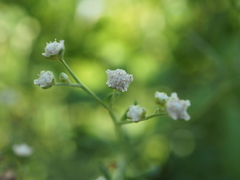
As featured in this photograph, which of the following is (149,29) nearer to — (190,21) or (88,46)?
(190,21)

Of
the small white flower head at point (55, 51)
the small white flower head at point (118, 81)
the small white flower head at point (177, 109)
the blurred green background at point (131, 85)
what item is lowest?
the small white flower head at point (177, 109)

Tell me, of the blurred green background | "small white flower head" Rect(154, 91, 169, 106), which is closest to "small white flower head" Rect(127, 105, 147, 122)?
"small white flower head" Rect(154, 91, 169, 106)

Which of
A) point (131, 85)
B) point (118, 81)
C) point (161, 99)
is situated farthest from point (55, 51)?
point (131, 85)

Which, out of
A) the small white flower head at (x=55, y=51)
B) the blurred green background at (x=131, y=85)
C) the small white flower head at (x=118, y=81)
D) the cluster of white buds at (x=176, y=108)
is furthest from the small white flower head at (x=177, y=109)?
the blurred green background at (x=131, y=85)

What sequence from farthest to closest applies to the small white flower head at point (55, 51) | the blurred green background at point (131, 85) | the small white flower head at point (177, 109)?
the blurred green background at point (131, 85) → the small white flower head at point (55, 51) → the small white flower head at point (177, 109)

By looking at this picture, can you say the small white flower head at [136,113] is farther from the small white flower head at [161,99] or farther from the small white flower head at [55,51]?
the small white flower head at [55,51]

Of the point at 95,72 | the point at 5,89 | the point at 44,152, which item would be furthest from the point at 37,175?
the point at 95,72

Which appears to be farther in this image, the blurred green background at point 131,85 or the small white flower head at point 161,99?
the blurred green background at point 131,85

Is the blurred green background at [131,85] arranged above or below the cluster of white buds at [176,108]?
above

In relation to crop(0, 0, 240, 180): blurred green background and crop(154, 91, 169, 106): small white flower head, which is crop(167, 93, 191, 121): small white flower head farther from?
crop(0, 0, 240, 180): blurred green background

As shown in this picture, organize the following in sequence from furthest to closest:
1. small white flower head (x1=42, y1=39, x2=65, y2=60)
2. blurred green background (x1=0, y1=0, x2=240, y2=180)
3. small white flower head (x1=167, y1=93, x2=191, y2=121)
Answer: blurred green background (x1=0, y1=0, x2=240, y2=180)
small white flower head (x1=42, y1=39, x2=65, y2=60)
small white flower head (x1=167, y1=93, x2=191, y2=121)
